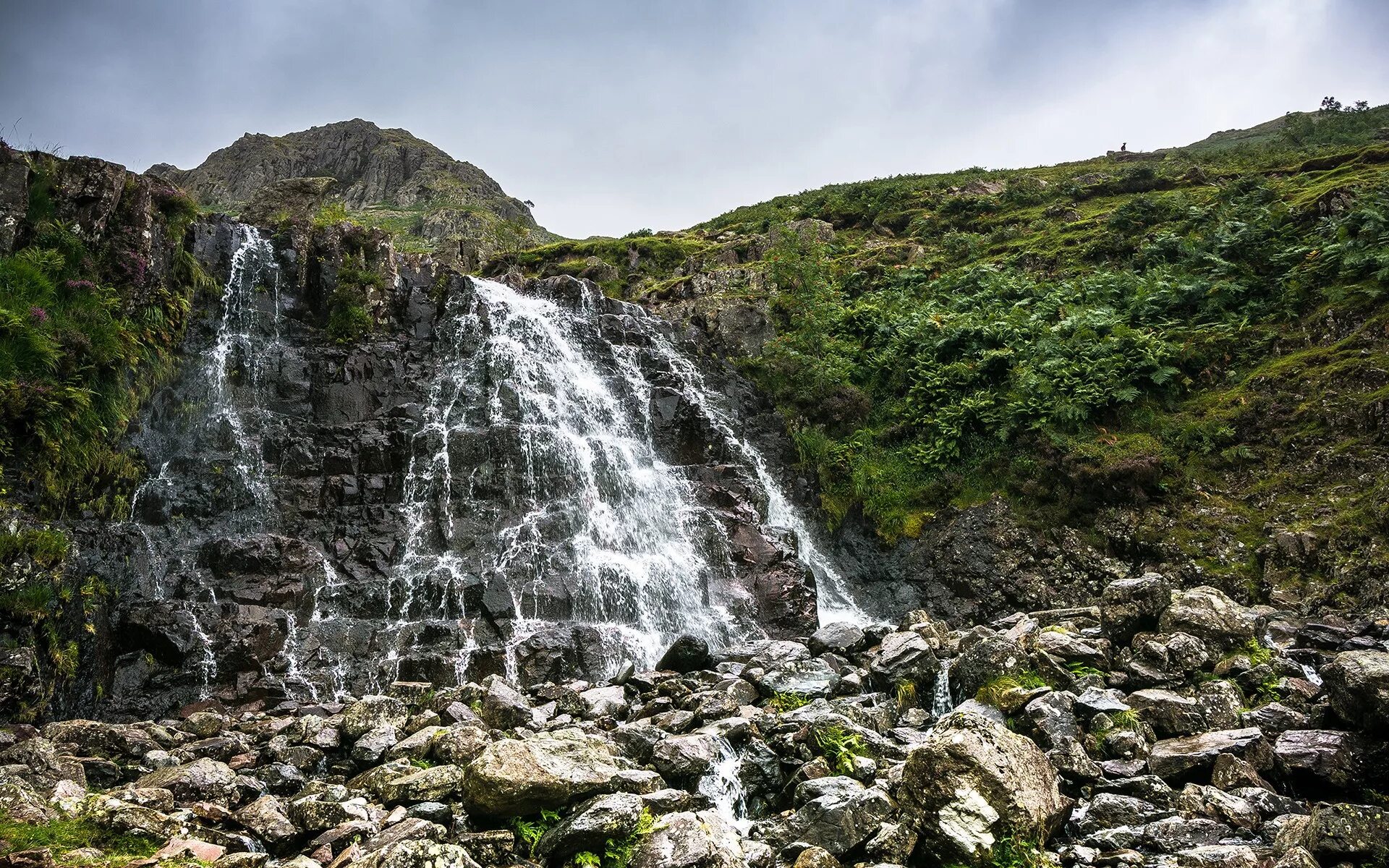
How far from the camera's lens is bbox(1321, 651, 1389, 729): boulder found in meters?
6.61

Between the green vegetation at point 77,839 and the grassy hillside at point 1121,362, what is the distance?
2012 cm

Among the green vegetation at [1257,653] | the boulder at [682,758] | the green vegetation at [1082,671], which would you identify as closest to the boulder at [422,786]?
the boulder at [682,758]

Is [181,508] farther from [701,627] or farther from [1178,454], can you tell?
[1178,454]

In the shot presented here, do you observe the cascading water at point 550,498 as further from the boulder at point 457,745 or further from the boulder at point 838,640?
the boulder at point 457,745

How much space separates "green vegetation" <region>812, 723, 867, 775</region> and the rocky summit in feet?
0.28

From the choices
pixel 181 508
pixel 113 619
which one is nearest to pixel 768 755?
pixel 113 619

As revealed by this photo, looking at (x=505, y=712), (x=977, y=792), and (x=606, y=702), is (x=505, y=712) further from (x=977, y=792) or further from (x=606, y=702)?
(x=977, y=792)

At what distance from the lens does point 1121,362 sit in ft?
73.7

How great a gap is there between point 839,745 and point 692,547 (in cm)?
1209

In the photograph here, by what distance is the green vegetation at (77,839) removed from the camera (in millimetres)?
5352

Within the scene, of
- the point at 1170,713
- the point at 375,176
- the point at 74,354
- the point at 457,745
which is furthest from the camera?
the point at 375,176

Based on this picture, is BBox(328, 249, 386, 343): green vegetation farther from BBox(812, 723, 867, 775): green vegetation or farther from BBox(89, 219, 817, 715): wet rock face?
BBox(812, 723, 867, 775): green vegetation

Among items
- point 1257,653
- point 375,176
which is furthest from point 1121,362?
point 375,176

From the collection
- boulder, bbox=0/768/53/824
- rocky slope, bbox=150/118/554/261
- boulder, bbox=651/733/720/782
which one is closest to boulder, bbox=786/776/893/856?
boulder, bbox=651/733/720/782
